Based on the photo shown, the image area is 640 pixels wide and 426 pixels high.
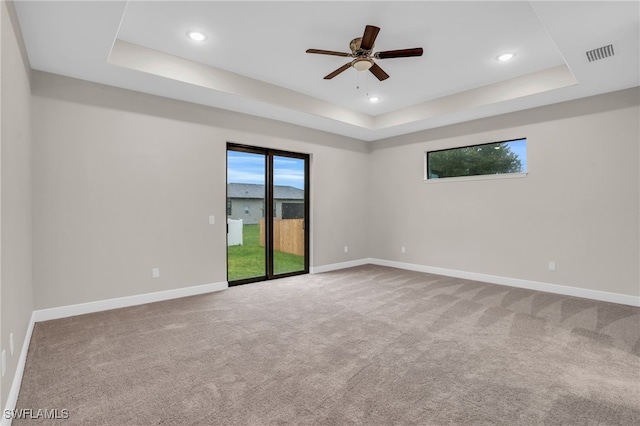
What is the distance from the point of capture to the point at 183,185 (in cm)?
439

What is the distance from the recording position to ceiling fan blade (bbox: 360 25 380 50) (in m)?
2.70

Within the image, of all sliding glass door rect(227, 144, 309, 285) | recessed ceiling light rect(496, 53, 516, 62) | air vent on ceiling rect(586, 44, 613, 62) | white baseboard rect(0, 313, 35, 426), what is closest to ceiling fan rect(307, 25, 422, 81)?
recessed ceiling light rect(496, 53, 516, 62)

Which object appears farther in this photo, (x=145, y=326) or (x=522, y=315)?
(x=522, y=315)

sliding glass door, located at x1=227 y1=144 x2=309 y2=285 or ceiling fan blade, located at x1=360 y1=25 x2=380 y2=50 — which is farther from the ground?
ceiling fan blade, located at x1=360 y1=25 x2=380 y2=50

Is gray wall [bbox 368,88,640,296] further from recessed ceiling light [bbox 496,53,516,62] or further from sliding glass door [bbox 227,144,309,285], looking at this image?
sliding glass door [bbox 227,144,309,285]

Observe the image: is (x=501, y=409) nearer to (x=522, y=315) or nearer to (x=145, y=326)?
(x=522, y=315)

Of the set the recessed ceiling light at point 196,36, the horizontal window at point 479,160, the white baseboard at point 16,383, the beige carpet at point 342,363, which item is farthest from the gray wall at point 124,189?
the horizontal window at point 479,160

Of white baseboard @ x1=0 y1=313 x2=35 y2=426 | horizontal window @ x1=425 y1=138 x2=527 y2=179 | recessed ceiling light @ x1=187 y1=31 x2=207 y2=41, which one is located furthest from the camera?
horizontal window @ x1=425 y1=138 x2=527 y2=179

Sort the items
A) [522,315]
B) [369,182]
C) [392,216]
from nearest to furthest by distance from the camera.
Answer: [522,315] < [392,216] < [369,182]

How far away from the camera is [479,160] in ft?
17.8

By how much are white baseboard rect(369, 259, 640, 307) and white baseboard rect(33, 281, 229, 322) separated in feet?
12.0

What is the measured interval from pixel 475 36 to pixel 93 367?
4.55 meters

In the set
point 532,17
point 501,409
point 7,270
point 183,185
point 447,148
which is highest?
point 532,17

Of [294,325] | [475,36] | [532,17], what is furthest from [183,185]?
[532,17]
